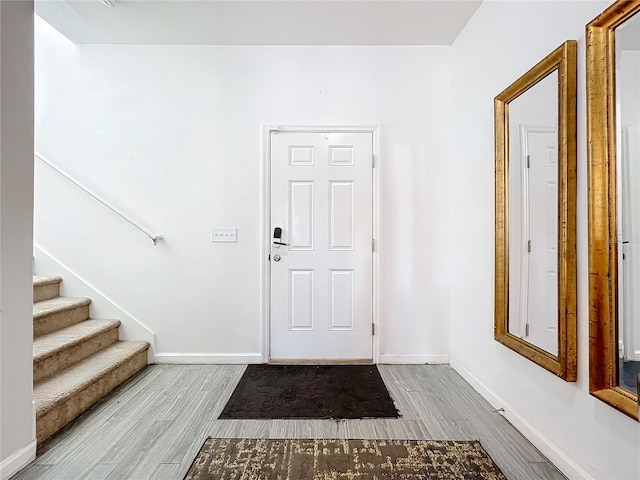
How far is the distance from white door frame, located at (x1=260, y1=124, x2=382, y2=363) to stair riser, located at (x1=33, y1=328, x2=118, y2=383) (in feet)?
3.95

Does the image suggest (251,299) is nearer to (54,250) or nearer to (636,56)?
(54,250)

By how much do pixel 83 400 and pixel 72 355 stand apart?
1.22ft

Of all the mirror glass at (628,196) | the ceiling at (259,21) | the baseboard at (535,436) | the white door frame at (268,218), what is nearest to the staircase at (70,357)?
the white door frame at (268,218)

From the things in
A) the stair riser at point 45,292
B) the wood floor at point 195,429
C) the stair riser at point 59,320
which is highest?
the stair riser at point 45,292

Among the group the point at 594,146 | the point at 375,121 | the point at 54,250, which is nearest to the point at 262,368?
the point at 54,250

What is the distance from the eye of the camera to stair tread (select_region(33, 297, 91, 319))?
7.51ft

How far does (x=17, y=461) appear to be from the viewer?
152cm

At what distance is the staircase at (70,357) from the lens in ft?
6.07

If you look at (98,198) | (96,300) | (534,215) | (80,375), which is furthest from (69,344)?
(534,215)

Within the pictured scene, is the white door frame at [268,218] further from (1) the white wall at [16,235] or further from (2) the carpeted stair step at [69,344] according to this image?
(1) the white wall at [16,235]

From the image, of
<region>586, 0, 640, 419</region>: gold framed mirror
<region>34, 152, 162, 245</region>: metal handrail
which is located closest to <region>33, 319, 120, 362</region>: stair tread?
<region>34, 152, 162, 245</region>: metal handrail

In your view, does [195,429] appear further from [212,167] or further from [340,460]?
[212,167]

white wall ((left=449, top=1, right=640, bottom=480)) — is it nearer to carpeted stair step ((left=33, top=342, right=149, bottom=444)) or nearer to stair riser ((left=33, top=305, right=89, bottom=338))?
carpeted stair step ((left=33, top=342, right=149, bottom=444))

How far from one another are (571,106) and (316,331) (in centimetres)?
225
